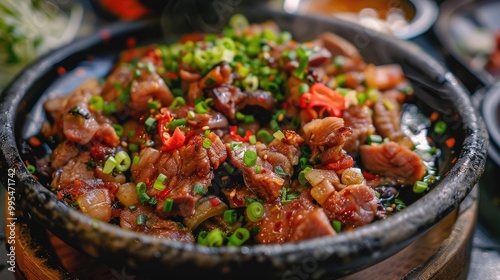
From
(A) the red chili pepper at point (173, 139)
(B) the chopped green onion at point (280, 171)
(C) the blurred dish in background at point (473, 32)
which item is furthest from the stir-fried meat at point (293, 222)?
(C) the blurred dish in background at point (473, 32)

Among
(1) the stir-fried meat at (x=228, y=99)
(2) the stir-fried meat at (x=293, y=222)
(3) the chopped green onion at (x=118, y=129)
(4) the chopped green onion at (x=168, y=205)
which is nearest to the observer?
(2) the stir-fried meat at (x=293, y=222)

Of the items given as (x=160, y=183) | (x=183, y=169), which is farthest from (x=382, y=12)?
(x=160, y=183)

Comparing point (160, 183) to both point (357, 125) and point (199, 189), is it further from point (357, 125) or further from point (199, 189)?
point (357, 125)

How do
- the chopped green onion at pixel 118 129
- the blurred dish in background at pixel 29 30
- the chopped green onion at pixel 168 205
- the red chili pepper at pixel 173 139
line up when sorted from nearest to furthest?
the chopped green onion at pixel 168 205 → the red chili pepper at pixel 173 139 → the chopped green onion at pixel 118 129 → the blurred dish in background at pixel 29 30

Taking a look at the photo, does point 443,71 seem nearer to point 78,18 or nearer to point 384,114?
point 384,114

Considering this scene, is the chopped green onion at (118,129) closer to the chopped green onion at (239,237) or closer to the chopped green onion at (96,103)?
the chopped green onion at (96,103)

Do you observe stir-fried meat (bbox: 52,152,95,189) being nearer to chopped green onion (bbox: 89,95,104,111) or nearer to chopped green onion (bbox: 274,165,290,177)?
chopped green onion (bbox: 89,95,104,111)
